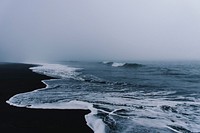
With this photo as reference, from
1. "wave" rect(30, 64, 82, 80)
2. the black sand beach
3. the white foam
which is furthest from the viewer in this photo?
"wave" rect(30, 64, 82, 80)

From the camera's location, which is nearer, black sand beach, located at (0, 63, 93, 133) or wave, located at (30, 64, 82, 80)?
black sand beach, located at (0, 63, 93, 133)

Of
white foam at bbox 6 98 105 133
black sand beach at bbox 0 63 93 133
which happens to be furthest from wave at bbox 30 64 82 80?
black sand beach at bbox 0 63 93 133

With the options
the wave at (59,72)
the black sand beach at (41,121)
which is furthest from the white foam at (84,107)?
the wave at (59,72)

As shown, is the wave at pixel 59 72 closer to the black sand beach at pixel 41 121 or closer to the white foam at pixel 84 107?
the white foam at pixel 84 107

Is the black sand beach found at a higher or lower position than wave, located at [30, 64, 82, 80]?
lower

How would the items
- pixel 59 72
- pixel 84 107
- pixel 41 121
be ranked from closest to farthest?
pixel 41 121, pixel 84 107, pixel 59 72

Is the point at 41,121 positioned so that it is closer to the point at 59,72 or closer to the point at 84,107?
the point at 84,107

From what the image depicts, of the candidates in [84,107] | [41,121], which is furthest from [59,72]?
[41,121]

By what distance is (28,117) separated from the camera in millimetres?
10227

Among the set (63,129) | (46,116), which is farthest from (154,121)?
(46,116)

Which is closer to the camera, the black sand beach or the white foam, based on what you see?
the black sand beach

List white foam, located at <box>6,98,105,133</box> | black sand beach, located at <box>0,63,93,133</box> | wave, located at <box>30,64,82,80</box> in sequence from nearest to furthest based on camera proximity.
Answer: black sand beach, located at <box>0,63,93,133</box>, white foam, located at <box>6,98,105,133</box>, wave, located at <box>30,64,82,80</box>

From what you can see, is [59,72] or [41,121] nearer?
[41,121]

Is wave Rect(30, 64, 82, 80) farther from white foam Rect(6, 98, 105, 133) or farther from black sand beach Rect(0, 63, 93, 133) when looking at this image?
black sand beach Rect(0, 63, 93, 133)
